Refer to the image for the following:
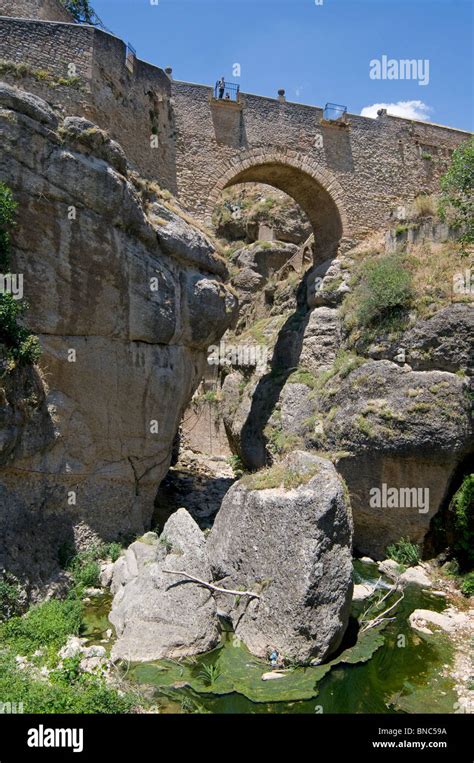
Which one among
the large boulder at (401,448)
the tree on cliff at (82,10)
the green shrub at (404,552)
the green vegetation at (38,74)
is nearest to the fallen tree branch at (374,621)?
the green shrub at (404,552)

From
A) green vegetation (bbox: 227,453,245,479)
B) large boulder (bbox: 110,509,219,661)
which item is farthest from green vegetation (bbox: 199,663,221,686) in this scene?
green vegetation (bbox: 227,453,245,479)

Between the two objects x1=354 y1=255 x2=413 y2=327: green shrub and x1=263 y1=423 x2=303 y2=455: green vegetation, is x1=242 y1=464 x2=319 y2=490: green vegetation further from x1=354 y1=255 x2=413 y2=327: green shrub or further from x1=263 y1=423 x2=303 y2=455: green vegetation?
x1=354 y1=255 x2=413 y2=327: green shrub

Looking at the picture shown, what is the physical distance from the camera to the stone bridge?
469 inches

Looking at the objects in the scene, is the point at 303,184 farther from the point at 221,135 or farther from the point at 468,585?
the point at 468,585

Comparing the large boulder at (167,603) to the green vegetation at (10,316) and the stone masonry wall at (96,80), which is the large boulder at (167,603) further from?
the stone masonry wall at (96,80)

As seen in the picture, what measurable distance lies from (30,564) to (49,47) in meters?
10.6

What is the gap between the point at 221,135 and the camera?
16875mm

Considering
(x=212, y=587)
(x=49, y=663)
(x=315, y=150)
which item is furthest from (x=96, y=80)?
(x=49, y=663)

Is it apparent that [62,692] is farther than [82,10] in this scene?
No

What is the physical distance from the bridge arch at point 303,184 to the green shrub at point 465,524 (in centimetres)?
1014

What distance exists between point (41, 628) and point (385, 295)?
10930 mm

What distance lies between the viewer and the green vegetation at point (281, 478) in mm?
9227
